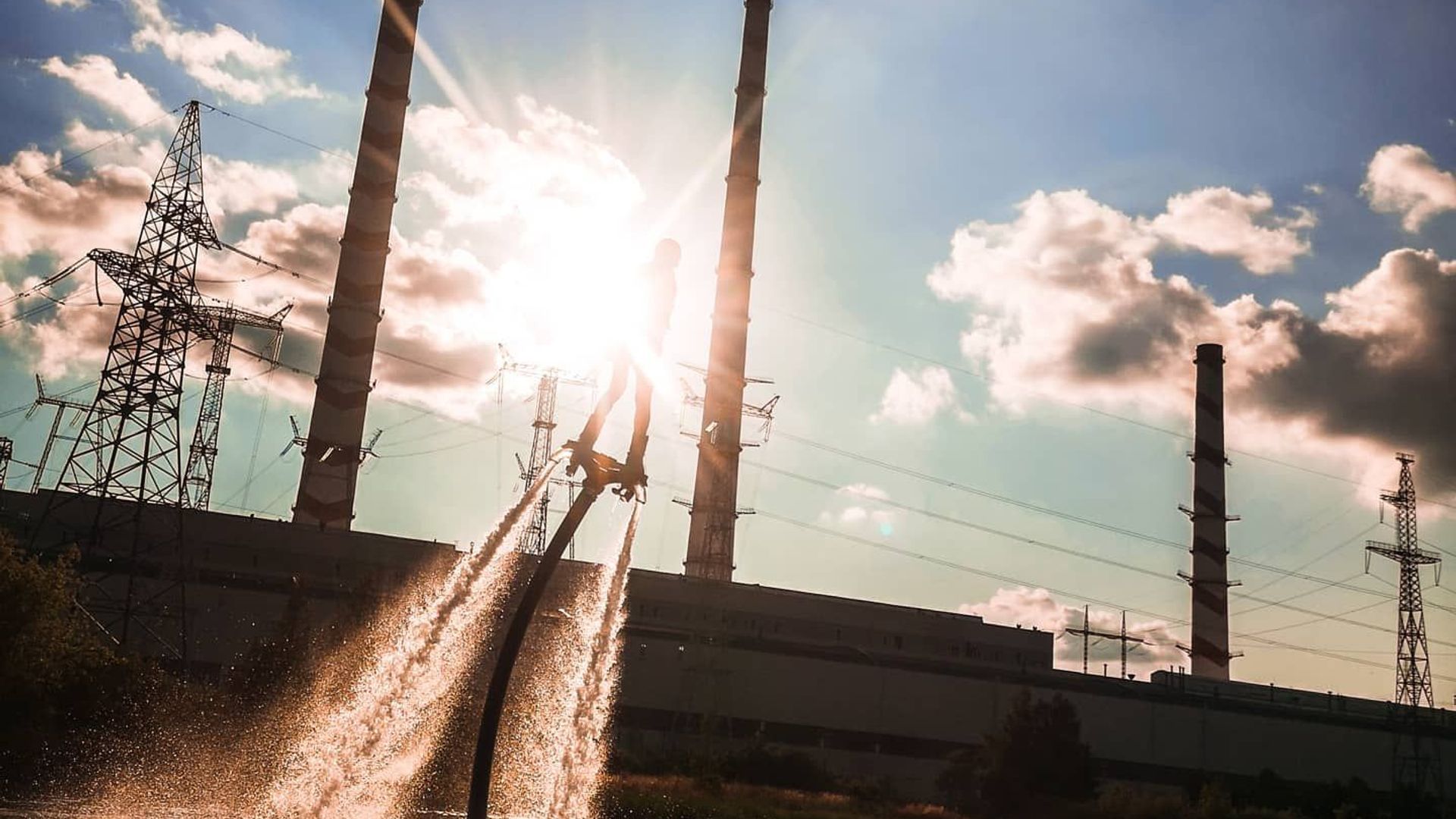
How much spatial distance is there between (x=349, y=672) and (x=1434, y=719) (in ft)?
208

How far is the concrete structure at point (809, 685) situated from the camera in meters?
50.4

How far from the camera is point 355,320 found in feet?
200

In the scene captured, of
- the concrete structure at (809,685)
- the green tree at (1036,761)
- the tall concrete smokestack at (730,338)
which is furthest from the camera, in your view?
the tall concrete smokestack at (730,338)

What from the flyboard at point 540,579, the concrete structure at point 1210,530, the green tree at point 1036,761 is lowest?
the green tree at point 1036,761

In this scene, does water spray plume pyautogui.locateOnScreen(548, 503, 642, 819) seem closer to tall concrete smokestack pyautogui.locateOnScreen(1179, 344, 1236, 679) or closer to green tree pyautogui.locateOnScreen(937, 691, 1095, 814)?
green tree pyautogui.locateOnScreen(937, 691, 1095, 814)

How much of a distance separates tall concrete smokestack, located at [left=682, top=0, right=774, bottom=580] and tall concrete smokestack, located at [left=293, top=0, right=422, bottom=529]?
60.8ft

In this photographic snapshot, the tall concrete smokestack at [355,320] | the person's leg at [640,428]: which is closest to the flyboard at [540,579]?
the person's leg at [640,428]

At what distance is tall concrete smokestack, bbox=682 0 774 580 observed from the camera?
65.7 metres

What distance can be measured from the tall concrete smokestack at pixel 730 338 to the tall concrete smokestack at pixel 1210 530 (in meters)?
30.7

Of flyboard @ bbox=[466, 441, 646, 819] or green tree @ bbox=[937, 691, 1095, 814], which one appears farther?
green tree @ bbox=[937, 691, 1095, 814]

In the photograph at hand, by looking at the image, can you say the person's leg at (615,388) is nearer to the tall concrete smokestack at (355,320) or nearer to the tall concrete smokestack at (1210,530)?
the tall concrete smokestack at (355,320)

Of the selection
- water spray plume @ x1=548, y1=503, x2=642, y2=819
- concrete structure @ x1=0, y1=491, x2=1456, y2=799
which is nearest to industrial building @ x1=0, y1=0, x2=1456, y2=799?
concrete structure @ x1=0, y1=491, x2=1456, y2=799

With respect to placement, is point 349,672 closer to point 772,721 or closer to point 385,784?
point 385,784

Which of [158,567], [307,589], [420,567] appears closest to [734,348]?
[420,567]
